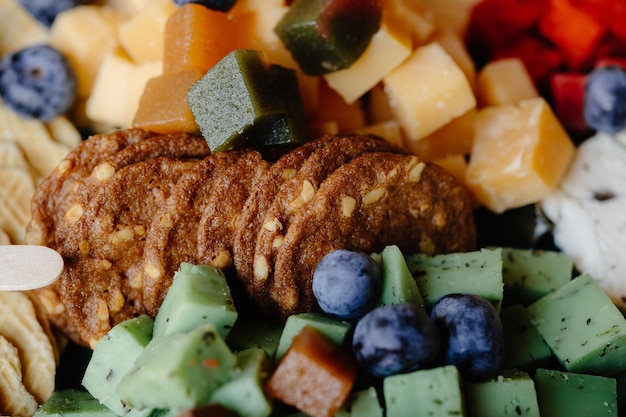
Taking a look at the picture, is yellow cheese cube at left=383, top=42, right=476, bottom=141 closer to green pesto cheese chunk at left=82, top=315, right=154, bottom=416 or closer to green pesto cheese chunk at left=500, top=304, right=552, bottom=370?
green pesto cheese chunk at left=500, top=304, right=552, bottom=370

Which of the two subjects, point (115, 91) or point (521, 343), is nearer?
point (521, 343)

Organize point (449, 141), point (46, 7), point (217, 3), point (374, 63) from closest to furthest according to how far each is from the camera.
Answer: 1. point (217, 3)
2. point (374, 63)
3. point (449, 141)
4. point (46, 7)

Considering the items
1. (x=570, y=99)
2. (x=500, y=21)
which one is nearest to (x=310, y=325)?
(x=570, y=99)

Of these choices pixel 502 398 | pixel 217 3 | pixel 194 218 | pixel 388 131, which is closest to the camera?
pixel 502 398

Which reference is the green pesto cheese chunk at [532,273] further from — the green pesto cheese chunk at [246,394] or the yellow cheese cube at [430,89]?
the green pesto cheese chunk at [246,394]

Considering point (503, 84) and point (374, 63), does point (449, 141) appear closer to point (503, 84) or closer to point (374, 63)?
point (503, 84)

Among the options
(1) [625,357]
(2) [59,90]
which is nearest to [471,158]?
(1) [625,357]

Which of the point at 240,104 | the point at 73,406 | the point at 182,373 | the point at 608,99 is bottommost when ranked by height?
the point at 73,406

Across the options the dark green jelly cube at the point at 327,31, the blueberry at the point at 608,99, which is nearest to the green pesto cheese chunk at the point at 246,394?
the dark green jelly cube at the point at 327,31

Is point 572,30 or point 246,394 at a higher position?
point 572,30
